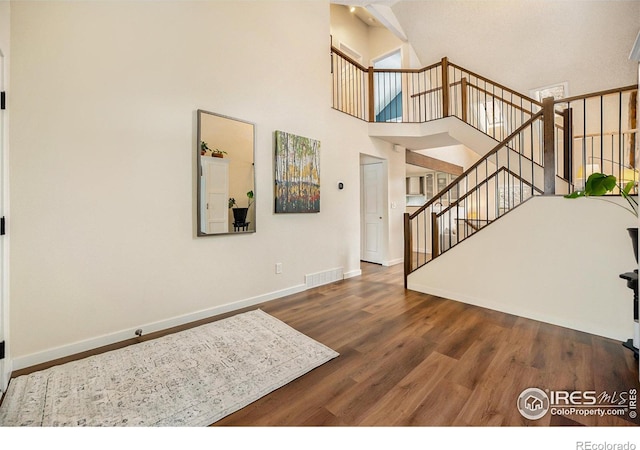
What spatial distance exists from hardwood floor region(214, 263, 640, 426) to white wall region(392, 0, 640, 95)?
5563mm

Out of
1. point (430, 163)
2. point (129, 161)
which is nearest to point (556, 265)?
point (129, 161)

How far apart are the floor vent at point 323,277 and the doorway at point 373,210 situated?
146 cm

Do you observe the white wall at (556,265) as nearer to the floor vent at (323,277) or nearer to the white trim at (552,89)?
the floor vent at (323,277)

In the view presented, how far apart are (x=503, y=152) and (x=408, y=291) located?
2.76 metres

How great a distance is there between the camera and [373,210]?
5426 millimetres

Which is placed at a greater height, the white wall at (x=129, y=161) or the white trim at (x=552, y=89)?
the white trim at (x=552, y=89)

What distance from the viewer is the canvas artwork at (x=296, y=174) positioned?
11.1ft

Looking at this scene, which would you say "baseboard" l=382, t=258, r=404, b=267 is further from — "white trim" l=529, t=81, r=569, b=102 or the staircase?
"white trim" l=529, t=81, r=569, b=102

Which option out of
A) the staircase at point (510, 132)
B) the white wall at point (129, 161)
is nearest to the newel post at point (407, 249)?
the staircase at point (510, 132)

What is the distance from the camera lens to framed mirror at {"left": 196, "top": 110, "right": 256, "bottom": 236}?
273cm

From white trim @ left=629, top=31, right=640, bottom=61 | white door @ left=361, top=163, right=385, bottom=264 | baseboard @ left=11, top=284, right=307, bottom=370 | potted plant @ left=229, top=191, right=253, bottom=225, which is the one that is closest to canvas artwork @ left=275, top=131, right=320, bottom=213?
potted plant @ left=229, top=191, right=253, bottom=225

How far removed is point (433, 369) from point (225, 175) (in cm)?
261

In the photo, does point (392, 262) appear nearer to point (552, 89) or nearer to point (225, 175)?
point (225, 175)
